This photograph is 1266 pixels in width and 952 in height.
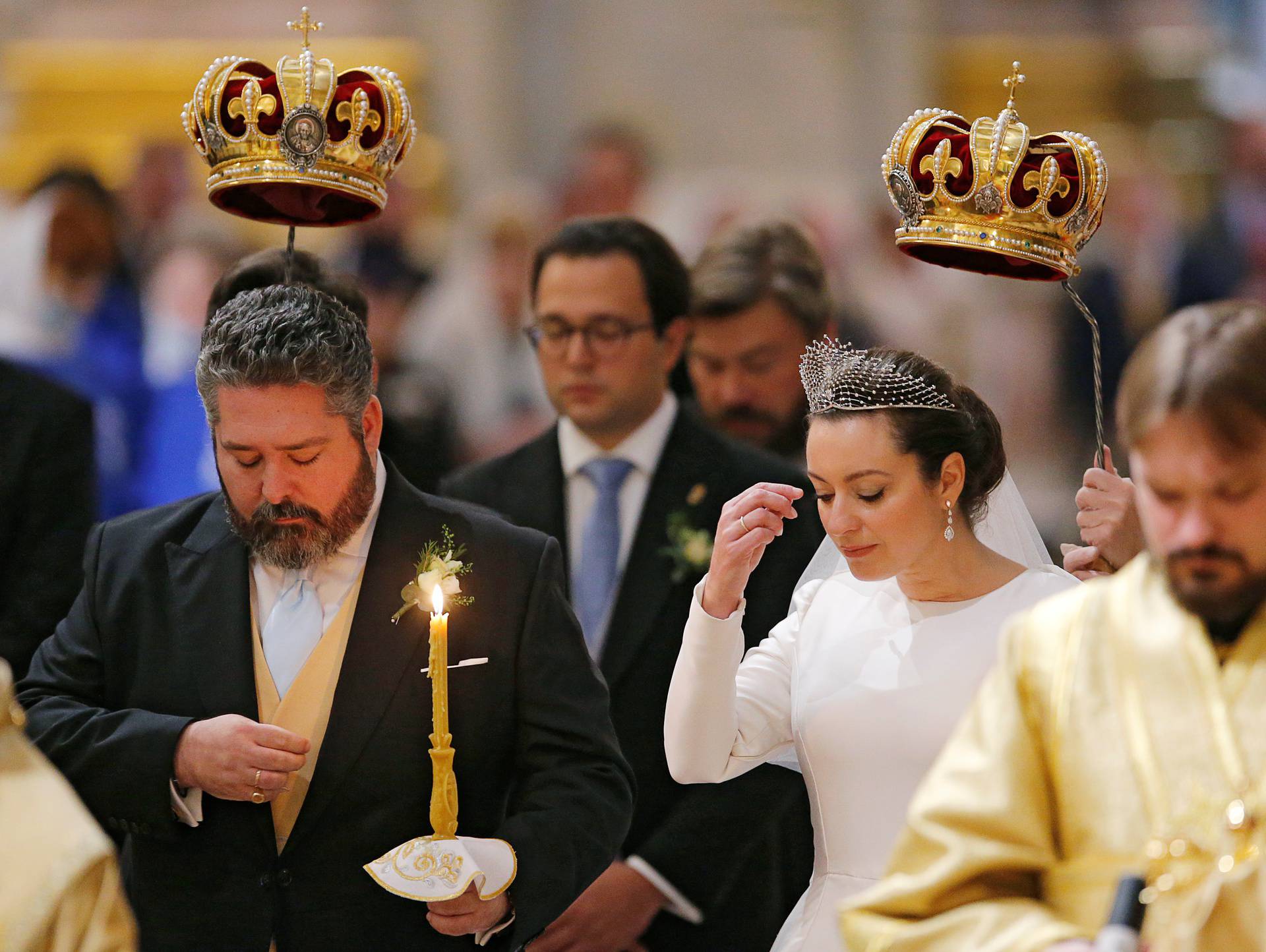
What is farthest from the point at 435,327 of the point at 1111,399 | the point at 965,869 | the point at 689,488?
the point at 965,869

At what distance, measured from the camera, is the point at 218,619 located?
3738 millimetres

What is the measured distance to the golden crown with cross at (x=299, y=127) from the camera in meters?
4.25

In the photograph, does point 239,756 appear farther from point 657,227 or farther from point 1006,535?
point 657,227

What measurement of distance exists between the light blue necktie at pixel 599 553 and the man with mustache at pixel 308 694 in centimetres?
110

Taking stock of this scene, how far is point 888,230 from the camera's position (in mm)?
10383

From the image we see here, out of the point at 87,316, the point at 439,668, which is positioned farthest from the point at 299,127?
the point at 87,316

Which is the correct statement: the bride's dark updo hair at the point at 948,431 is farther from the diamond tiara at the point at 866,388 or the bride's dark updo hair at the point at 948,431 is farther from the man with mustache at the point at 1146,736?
the man with mustache at the point at 1146,736

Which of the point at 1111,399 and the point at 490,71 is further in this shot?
the point at 490,71

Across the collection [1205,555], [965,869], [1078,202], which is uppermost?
[1078,202]

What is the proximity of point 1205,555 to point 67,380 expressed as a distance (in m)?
5.95

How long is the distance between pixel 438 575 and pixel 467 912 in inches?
24.7

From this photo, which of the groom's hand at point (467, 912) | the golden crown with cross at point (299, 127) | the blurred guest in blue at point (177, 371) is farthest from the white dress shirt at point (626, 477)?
the blurred guest in blue at point (177, 371)

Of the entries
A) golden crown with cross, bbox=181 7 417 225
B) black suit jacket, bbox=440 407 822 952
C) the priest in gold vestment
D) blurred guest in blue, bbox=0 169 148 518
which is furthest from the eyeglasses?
blurred guest in blue, bbox=0 169 148 518

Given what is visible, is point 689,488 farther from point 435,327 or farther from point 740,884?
point 435,327
